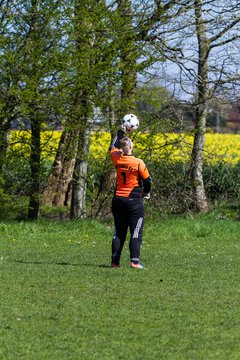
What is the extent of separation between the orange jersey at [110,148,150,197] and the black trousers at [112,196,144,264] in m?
0.11

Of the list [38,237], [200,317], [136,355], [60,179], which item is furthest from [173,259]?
[60,179]

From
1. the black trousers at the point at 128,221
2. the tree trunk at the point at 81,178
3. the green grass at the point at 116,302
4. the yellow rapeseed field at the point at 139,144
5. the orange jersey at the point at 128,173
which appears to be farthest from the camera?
the tree trunk at the point at 81,178

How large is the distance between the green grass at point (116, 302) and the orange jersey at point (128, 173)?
1.09m

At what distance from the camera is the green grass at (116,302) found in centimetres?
728

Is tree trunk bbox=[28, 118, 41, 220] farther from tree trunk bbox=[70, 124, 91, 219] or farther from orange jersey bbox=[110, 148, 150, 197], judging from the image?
orange jersey bbox=[110, 148, 150, 197]

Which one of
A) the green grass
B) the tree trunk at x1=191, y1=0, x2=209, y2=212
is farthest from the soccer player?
the tree trunk at x1=191, y1=0, x2=209, y2=212

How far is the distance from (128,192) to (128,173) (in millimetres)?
287

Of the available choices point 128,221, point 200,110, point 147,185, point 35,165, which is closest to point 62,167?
point 35,165

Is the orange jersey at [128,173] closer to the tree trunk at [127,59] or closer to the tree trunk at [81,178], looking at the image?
the tree trunk at [127,59]

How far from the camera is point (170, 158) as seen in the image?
20172 millimetres

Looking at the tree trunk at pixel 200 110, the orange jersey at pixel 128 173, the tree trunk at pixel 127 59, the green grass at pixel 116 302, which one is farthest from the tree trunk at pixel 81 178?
the orange jersey at pixel 128 173

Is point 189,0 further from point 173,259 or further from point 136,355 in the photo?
point 136,355

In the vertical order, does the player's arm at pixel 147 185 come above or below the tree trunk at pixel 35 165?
above

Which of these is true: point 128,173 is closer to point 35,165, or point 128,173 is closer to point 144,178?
point 144,178
